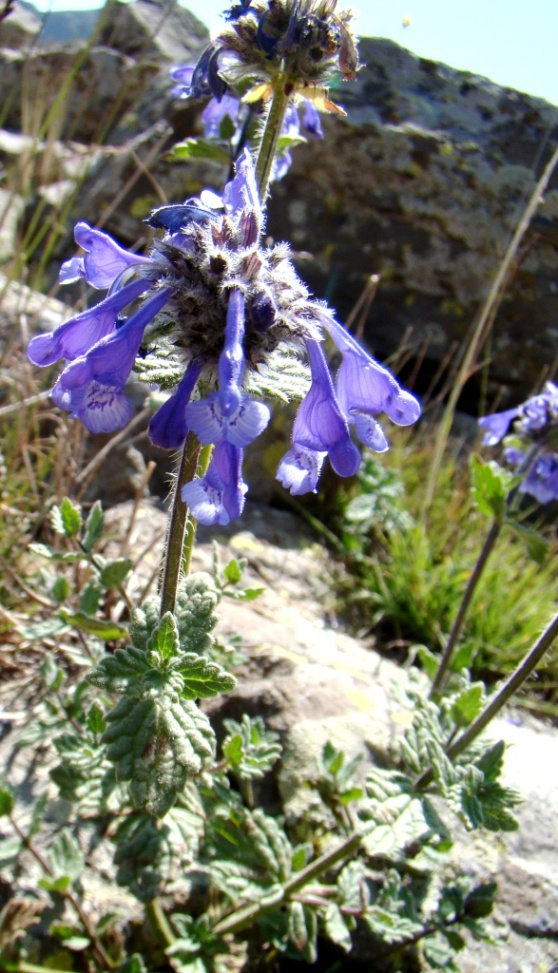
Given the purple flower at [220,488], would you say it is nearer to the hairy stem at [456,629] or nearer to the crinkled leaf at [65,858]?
the crinkled leaf at [65,858]

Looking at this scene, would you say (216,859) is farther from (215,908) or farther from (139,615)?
(139,615)

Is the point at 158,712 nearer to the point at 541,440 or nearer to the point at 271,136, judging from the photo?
the point at 271,136

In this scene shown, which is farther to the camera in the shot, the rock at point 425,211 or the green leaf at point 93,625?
the rock at point 425,211

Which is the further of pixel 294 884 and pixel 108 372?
pixel 294 884

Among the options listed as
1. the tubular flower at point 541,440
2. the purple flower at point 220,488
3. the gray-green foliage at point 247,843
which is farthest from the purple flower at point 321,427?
the tubular flower at point 541,440

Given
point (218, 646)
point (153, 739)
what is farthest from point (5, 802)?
point (153, 739)

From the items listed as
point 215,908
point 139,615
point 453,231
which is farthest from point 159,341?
point 453,231
